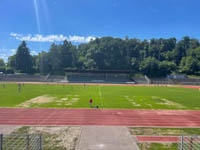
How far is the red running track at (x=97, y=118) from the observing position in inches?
412

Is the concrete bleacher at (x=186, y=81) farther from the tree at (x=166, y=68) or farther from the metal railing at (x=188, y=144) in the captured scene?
the metal railing at (x=188, y=144)

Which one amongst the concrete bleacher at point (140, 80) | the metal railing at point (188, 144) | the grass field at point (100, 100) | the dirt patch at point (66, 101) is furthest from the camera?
the concrete bleacher at point (140, 80)

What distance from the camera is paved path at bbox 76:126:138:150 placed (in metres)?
7.02

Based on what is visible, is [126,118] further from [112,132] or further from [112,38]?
[112,38]

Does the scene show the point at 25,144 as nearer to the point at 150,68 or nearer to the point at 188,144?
the point at 188,144

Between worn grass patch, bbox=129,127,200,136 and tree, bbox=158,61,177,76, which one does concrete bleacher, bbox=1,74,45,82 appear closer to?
worn grass patch, bbox=129,127,200,136

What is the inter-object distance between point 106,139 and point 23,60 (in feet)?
279

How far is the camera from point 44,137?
8.02 metres

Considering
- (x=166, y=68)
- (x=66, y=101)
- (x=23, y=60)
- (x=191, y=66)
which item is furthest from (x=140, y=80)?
(x=23, y=60)

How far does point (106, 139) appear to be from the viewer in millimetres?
7816

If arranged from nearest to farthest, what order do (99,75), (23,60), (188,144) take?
(188,144) → (99,75) → (23,60)

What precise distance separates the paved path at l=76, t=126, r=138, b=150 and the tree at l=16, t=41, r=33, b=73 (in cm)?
7988

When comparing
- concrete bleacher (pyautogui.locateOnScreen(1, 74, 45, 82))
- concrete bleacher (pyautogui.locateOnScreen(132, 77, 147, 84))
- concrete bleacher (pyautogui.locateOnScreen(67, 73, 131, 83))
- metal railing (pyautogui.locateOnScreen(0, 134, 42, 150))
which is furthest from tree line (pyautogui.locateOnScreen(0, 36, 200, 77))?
metal railing (pyautogui.locateOnScreen(0, 134, 42, 150))

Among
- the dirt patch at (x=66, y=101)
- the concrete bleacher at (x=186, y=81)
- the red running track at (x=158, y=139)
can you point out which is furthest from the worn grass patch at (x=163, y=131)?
the concrete bleacher at (x=186, y=81)
